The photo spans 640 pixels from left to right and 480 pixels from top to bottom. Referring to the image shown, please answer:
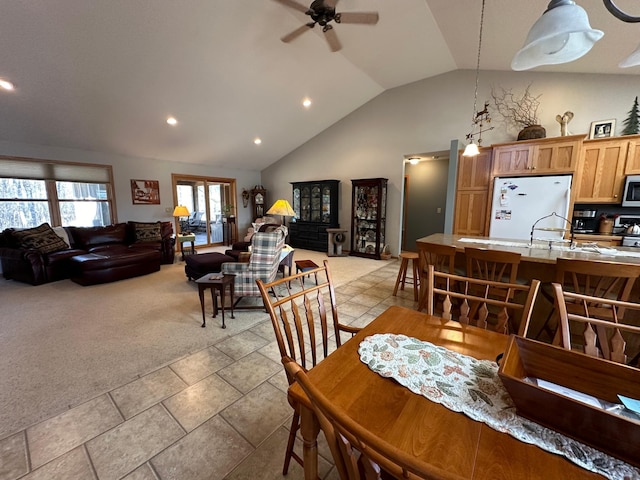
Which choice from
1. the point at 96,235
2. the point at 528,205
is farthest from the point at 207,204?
the point at 528,205

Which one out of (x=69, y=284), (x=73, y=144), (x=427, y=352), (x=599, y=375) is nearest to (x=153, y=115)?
(x=73, y=144)

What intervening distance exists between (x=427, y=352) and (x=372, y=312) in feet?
7.29

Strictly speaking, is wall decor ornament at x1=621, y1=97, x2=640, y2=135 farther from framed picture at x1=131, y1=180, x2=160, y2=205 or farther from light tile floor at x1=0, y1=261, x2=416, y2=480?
framed picture at x1=131, y1=180, x2=160, y2=205

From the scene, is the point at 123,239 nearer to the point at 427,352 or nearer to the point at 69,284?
the point at 69,284

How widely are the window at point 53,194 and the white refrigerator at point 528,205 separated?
7.75m

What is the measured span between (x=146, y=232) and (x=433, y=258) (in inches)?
224

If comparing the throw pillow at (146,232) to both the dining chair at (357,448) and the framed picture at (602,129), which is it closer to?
the dining chair at (357,448)

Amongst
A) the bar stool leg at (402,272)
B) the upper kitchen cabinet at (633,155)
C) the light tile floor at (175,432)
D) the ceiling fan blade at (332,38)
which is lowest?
the light tile floor at (175,432)

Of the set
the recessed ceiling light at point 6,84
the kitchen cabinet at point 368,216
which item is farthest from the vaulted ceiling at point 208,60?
the kitchen cabinet at point 368,216

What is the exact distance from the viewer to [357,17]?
9.20 ft

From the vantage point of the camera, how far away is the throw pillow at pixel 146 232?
18.1 ft

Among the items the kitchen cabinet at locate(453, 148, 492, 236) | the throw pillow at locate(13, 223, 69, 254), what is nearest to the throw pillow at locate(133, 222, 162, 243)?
the throw pillow at locate(13, 223, 69, 254)

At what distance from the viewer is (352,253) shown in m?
6.71

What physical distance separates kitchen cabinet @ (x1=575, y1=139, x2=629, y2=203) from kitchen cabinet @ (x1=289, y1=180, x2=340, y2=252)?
4624 millimetres
